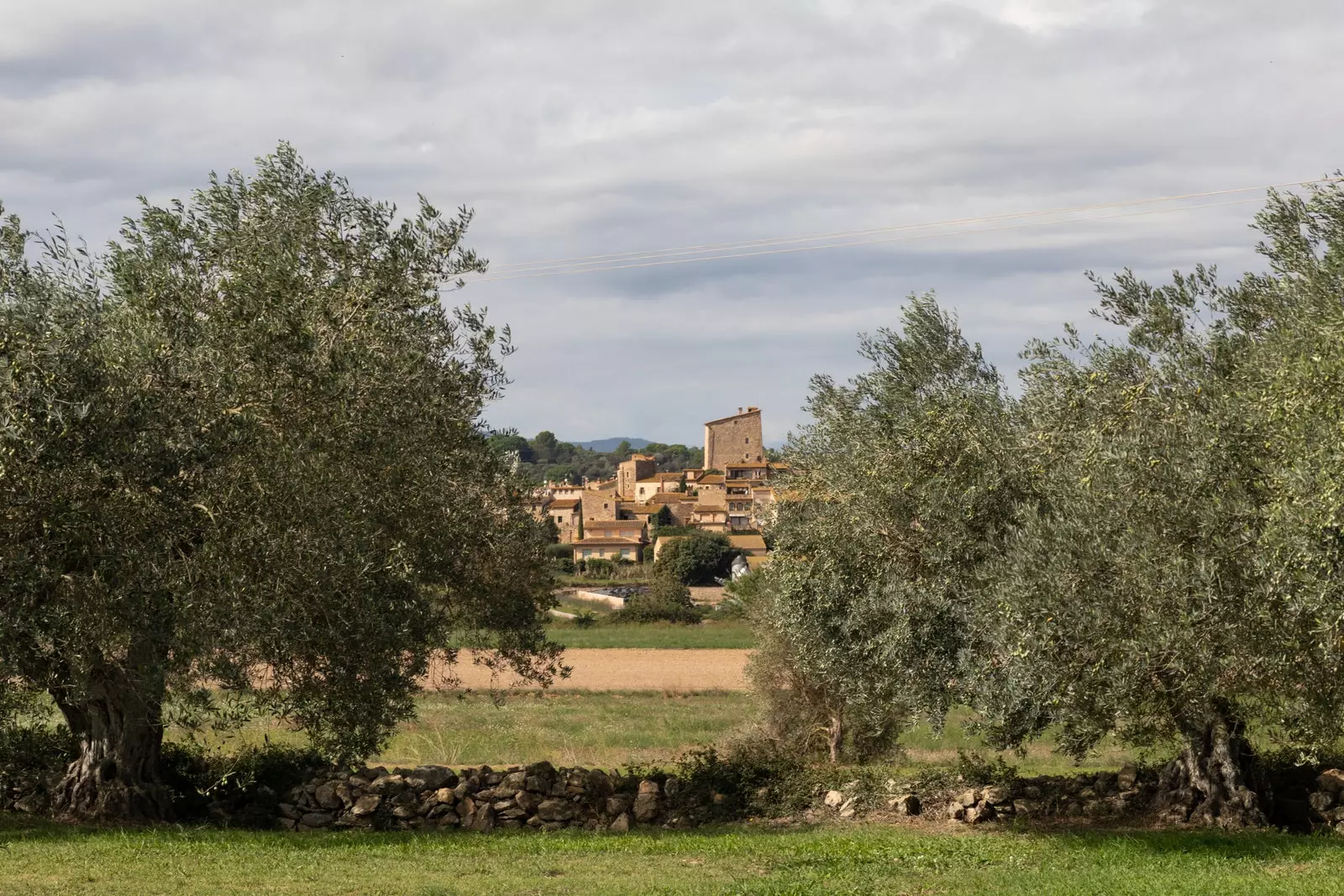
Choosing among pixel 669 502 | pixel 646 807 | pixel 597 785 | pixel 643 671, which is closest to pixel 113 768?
pixel 597 785

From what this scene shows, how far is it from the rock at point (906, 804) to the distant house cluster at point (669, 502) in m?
69.0

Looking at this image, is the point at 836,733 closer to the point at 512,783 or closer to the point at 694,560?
the point at 512,783

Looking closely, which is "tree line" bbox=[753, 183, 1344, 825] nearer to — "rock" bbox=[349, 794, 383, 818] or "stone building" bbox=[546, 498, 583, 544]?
"rock" bbox=[349, 794, 383, 818]

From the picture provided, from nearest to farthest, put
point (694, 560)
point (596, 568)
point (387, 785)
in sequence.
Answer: point (387, 785), point (694, 560), point (596, 568)

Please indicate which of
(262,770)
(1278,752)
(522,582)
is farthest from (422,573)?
(1278,752)

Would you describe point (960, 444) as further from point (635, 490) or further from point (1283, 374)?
point (635, 490)

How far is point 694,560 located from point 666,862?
83.1m

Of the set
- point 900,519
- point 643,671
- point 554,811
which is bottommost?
point 643,671

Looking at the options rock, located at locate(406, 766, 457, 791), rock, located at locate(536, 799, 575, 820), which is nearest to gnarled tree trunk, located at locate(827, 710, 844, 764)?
rock, located at locate(536, 799, 575, 820)

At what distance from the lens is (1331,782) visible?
752 inches

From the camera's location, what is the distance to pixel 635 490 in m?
186

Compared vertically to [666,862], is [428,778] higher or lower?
higher

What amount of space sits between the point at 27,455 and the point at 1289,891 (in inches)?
598

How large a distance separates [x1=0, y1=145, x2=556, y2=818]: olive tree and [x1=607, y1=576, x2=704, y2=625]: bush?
2390 inches
